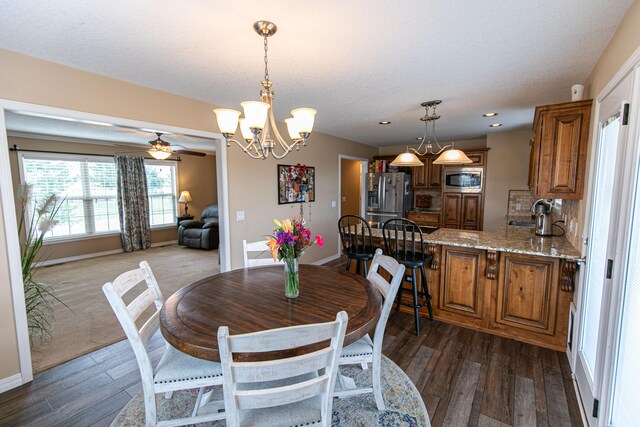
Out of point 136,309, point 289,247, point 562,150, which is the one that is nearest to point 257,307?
point 289,247

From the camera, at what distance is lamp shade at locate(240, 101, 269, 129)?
165 cm

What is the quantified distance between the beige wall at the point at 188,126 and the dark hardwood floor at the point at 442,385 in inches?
18.2

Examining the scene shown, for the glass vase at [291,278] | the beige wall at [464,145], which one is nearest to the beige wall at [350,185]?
the beige wall at [464,145]

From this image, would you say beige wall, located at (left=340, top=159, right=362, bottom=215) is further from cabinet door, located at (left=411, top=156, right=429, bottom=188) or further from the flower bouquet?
the flower bouquet

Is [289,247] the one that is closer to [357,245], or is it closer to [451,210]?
[357,245]

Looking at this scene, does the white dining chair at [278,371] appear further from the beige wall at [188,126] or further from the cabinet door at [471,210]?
the cabinet door at [471,210]

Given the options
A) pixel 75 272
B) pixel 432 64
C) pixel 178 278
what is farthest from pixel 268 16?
pixel 75 272

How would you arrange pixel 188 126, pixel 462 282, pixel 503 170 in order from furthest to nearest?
pixel 503 170
pixel 188 126
pixel 462 282

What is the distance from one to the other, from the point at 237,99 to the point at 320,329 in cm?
281

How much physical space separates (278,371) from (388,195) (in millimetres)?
5378

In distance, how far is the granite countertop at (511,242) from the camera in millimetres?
2418

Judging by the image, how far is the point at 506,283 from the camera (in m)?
2.69

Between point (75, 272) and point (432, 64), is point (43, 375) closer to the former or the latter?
point (75, 272)

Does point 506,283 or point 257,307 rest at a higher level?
point 257,307
